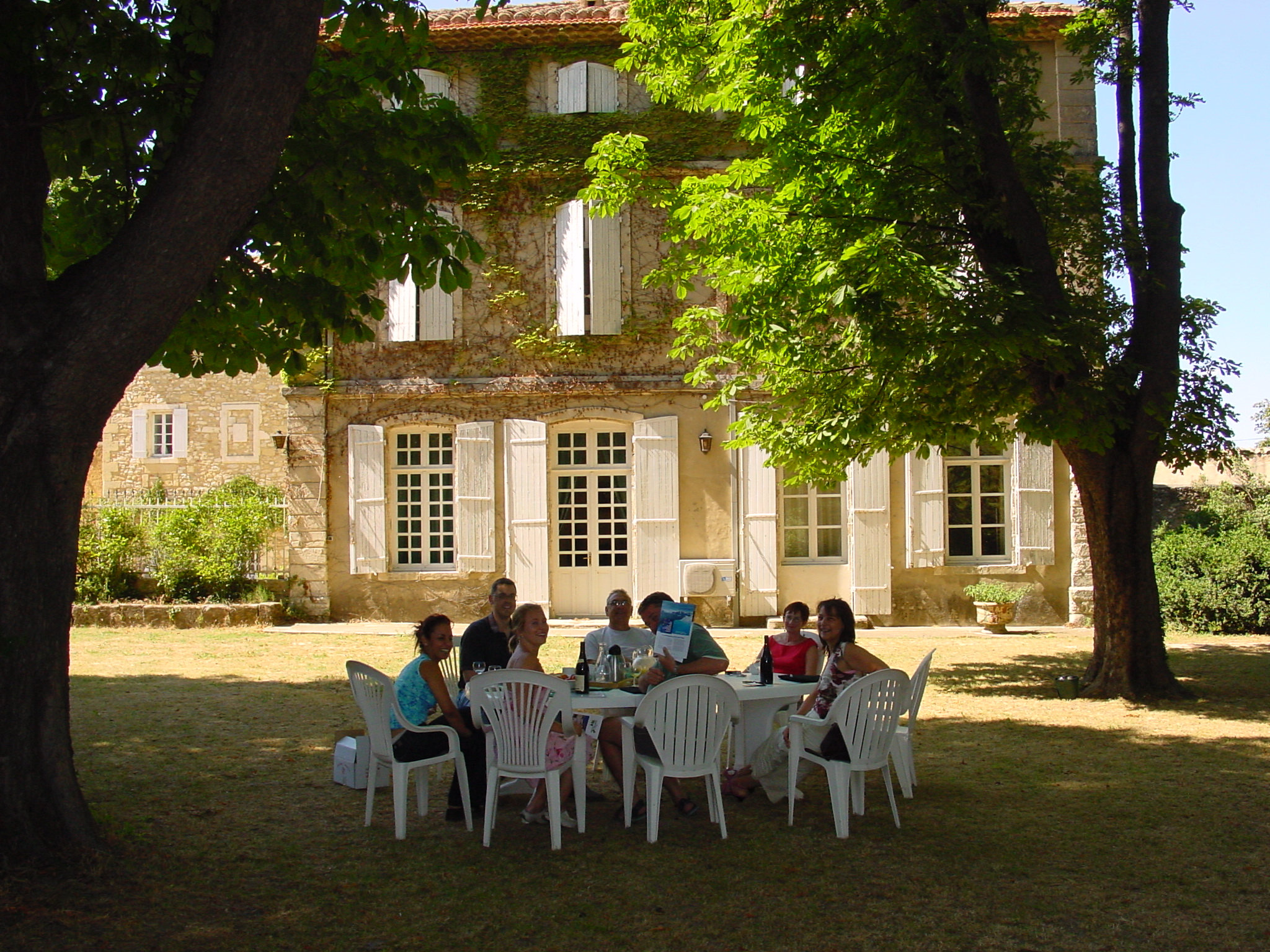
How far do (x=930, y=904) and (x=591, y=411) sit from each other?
9933 mm

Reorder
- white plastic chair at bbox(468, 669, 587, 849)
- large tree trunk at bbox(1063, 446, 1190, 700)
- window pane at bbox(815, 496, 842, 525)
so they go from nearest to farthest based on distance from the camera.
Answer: white plastic chair at bbox(468, 669, 587, 849)
large tree trunk at bbox(1063, 446, 1190, 700)
window pane at bbox(815, 496, 842, 525)

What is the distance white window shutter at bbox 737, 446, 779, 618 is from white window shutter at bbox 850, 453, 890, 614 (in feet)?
3.07

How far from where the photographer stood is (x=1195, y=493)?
14.1m

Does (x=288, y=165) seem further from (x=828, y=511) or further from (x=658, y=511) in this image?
(x=828, y=511)

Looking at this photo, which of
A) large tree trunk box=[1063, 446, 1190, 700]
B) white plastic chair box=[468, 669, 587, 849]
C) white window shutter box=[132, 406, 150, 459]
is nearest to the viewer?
white plastic chair box=[468, 669, 587, 849]

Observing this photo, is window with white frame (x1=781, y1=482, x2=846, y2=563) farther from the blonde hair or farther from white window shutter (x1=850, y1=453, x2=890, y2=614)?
the blonde hair

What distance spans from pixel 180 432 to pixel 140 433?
816 mm

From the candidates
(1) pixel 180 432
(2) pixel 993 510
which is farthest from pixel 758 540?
(1) pixel 180 432

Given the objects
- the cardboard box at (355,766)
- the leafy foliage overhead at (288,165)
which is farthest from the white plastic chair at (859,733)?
the leafy foliage overhead at (288,165)

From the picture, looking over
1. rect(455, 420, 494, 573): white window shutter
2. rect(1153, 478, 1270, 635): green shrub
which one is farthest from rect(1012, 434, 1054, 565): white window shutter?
rect(455, 420, 494, 573): white window shutter

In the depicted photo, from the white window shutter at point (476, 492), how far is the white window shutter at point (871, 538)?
4.33 metres

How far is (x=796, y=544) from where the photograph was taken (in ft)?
44.3

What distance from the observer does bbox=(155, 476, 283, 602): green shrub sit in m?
13.7

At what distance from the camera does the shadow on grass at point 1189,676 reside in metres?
7.96
